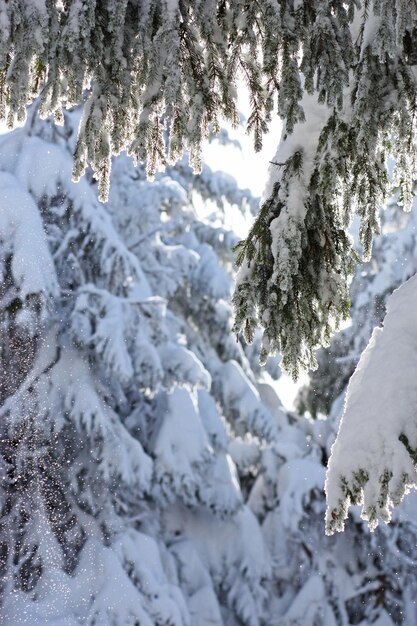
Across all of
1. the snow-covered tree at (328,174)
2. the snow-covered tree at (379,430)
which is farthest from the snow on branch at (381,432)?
the snow-covered tree at (328,174)

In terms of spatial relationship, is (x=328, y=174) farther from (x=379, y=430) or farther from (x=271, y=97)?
(x=379, y=430)

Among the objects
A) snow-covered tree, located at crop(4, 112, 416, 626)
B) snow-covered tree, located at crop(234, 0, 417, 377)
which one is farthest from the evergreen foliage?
snow-covered tree, located at crop(4, 112, 416, 626)

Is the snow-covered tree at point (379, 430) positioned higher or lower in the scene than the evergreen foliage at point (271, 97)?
lower

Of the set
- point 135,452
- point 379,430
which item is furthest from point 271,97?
point 135,452

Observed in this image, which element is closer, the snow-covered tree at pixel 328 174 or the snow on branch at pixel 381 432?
the snow on branch at pixel 381 432

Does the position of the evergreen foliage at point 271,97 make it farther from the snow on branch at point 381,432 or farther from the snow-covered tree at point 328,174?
the snow on branch at point 381,432

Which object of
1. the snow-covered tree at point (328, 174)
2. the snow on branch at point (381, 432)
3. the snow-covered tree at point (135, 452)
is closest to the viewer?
the snow on branch at point (381, 432)

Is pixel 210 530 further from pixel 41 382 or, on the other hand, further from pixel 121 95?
pixel 121 95

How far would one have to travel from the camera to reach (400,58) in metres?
2.69

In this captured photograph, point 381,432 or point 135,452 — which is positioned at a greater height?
point 135,452

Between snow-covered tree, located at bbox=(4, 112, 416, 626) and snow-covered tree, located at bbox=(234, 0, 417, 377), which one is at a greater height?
snow-covered tree, located at bbox=(4, 112, 416, 626)

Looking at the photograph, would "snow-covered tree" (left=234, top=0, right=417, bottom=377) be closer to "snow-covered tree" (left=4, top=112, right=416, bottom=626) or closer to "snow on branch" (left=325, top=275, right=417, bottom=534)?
"snow on branch" (left=325, top=275, right=417, bottom=534)

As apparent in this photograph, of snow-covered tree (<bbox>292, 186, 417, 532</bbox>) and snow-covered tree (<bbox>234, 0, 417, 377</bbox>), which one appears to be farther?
snow-covered tree (<bbox>234, 0, 417, 377</bbox>)

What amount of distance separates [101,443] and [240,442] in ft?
19.7
